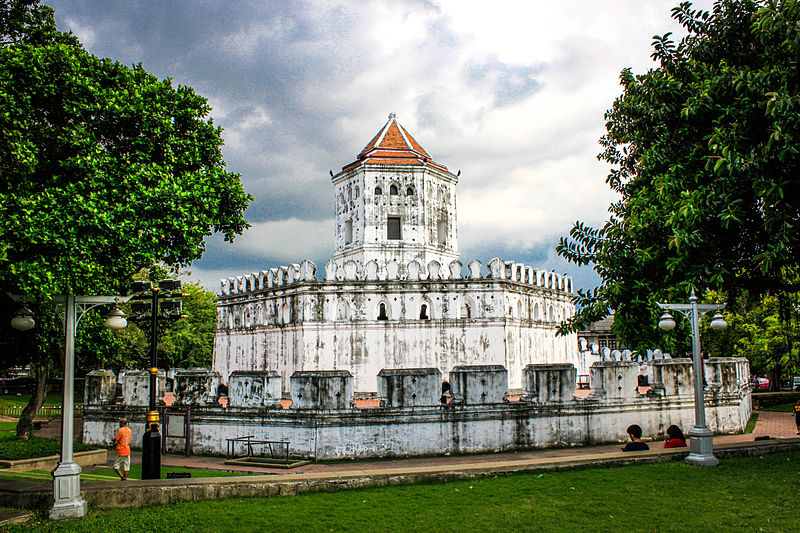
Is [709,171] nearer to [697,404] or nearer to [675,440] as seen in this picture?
[697,404]

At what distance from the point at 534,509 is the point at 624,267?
6678mm

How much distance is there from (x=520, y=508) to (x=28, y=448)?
1333 centimetres

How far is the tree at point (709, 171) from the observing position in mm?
9945

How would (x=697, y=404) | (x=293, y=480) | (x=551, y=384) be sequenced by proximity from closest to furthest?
(x=293, y=480), (x=697, y=404), (x=551, y=384)

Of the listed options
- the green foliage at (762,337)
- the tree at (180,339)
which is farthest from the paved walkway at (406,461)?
the tree at (180,339)

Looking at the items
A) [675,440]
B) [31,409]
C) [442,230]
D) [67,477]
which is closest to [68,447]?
[67,477]

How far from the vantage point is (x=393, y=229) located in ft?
109

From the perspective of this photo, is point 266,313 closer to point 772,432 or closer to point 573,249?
point 573,249

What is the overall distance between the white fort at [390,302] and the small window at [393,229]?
8 cm

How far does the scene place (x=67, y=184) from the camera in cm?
1368

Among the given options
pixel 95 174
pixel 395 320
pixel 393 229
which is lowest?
pixel 395 320

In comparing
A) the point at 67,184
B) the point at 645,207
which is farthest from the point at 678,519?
the point at 67,184

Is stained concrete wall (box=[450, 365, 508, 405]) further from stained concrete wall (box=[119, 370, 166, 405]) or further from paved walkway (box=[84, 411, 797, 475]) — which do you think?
stained concrete wall (box=[119, 370, 166, 405])

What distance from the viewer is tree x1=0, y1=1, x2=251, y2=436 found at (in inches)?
498
